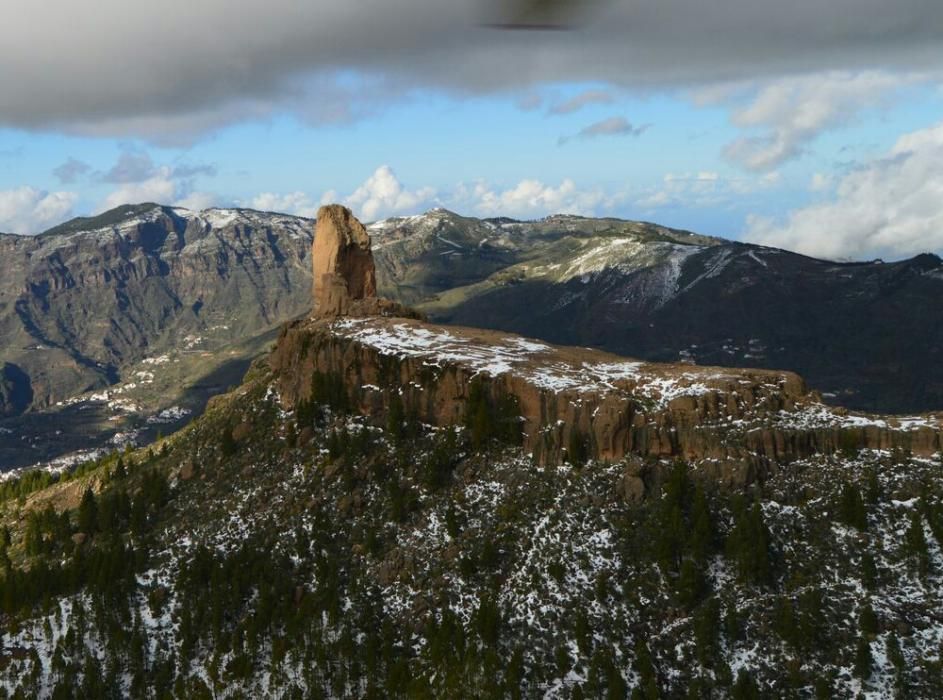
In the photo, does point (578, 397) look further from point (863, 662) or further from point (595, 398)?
point (863, 662)

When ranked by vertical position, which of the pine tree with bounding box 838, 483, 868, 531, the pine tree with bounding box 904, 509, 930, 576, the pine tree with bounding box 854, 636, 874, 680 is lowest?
the pine tree with bounding box 854, 636, 874, 680

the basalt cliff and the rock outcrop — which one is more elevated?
the rock outcrop

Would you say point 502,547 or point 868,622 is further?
point 502,547

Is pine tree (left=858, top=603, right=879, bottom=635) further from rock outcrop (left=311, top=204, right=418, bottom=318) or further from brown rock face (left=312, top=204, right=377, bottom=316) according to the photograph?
brown rock face (left=312, top=204, right=377, bottom=316)

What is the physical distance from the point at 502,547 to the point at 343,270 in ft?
269

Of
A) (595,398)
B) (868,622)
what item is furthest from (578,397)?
(868,622)

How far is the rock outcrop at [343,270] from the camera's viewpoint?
16112 centimetres

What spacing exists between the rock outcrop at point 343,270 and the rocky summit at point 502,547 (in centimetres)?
2322

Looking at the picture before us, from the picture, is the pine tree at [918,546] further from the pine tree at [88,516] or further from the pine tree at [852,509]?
the pine tree at [88,516]

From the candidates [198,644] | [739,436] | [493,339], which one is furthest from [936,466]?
[198,644]

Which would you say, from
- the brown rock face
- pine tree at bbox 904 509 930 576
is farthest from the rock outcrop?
pine tree at bbox 904 509 930 576

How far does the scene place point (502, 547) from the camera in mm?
105375

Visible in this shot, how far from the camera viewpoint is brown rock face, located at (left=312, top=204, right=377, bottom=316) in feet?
534

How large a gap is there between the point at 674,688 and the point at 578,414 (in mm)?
40076
